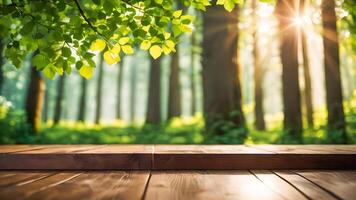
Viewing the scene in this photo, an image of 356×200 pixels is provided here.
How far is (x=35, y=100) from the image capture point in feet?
39.1

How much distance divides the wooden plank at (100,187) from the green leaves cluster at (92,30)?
760mm

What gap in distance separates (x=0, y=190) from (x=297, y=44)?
29.7ft

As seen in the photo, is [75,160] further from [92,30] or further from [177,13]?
[177,13]

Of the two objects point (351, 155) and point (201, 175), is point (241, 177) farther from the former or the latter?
point (351, 155)

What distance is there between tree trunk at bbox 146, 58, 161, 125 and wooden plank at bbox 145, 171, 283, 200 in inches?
506

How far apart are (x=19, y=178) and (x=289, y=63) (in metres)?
8.62

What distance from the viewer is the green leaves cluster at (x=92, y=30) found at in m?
2.33

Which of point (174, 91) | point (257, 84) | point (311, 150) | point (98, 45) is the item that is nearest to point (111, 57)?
point (98, 45)

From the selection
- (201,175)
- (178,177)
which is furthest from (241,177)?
(178,177)

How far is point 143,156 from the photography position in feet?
7.48

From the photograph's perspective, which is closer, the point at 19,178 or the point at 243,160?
the point at 19,178

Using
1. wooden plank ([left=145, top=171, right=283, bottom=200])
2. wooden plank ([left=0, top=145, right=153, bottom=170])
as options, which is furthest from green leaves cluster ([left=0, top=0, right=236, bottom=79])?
wooden plank ([left=145, top=171, right=283, bottom=200])

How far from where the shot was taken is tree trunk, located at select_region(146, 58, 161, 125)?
1520cm

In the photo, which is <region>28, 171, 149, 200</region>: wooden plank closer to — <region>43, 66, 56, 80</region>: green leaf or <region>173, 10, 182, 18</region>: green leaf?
<region>43, 66, 56, 80</region>: green leaf
